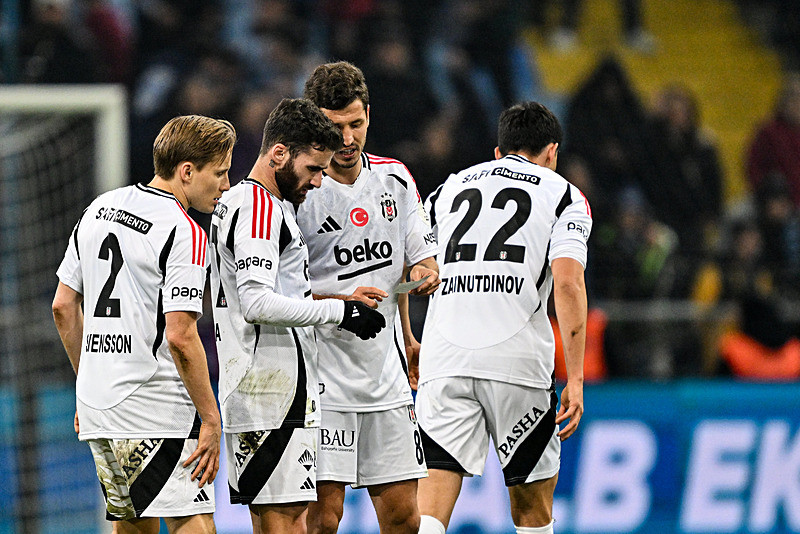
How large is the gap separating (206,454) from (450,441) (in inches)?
48.8

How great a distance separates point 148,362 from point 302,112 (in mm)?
1031

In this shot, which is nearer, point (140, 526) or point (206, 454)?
point (206, 454)

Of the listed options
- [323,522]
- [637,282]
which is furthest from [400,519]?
[637,282]

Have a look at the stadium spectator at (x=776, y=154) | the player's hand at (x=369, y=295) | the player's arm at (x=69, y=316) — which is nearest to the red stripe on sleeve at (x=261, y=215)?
the player's hand at (x=369, y=295)

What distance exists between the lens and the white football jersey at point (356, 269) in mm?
4277

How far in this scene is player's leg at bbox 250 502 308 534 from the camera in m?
3.85

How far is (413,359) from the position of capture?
16.2ft

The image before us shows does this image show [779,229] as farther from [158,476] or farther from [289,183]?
[158,476]

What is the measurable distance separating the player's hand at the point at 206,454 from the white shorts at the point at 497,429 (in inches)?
45.7

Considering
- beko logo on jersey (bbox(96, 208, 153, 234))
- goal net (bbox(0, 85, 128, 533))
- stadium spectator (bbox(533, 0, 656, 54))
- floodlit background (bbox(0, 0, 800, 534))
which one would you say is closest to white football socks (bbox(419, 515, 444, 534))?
beko logo on jersey (bbox(96, 208, 153, 234))

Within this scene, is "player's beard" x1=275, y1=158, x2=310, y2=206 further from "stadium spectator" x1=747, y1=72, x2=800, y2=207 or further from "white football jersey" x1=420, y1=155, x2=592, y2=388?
"stadium spectator" x1=747, y1=72, x2=800, y2=207

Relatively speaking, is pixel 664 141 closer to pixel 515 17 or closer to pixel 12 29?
pixel 515 17

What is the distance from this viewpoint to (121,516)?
13.1 feet

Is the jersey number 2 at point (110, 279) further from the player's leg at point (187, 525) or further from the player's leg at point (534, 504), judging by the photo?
the player's leg at point (534, 504)
